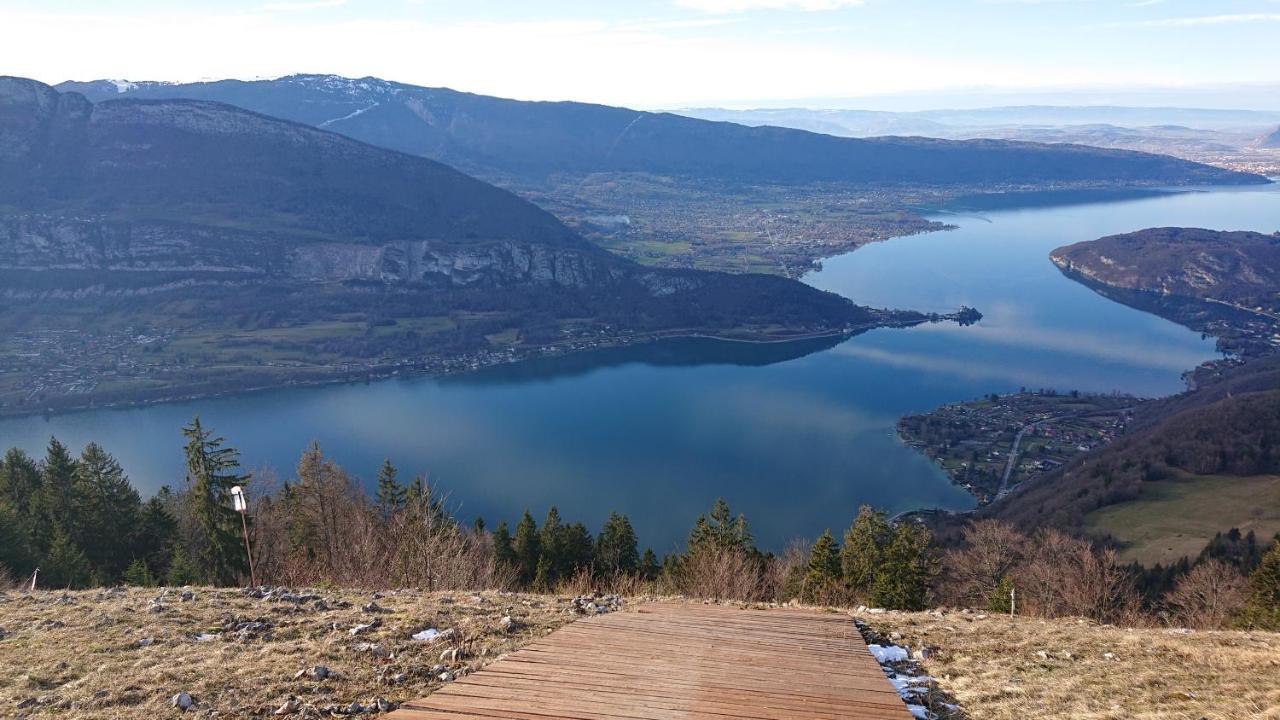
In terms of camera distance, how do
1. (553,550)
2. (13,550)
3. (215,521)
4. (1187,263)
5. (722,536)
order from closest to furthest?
(13,550) → (215,521) → (722,536) → (553,550) → (1187,263)

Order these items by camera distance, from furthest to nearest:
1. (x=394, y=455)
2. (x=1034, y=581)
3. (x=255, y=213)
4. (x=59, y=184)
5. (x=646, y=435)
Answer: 1. (x=255, y=213)
2. (x=59, y=184)
3. (x=646, y=435)
4. (x=394, y=455)
5. (x=1034, y=581)

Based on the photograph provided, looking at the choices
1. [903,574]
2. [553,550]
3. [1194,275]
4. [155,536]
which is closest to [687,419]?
[553,550]

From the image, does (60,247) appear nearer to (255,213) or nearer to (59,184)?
(59,184)

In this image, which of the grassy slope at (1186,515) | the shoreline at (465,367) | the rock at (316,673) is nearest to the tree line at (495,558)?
the grassy slope at (1186,515)

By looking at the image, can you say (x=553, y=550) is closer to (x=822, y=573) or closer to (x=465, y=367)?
(x=822, y=573)

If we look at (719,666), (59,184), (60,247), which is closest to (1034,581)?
(719,666)

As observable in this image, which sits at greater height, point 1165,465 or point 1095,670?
point 1095,670
